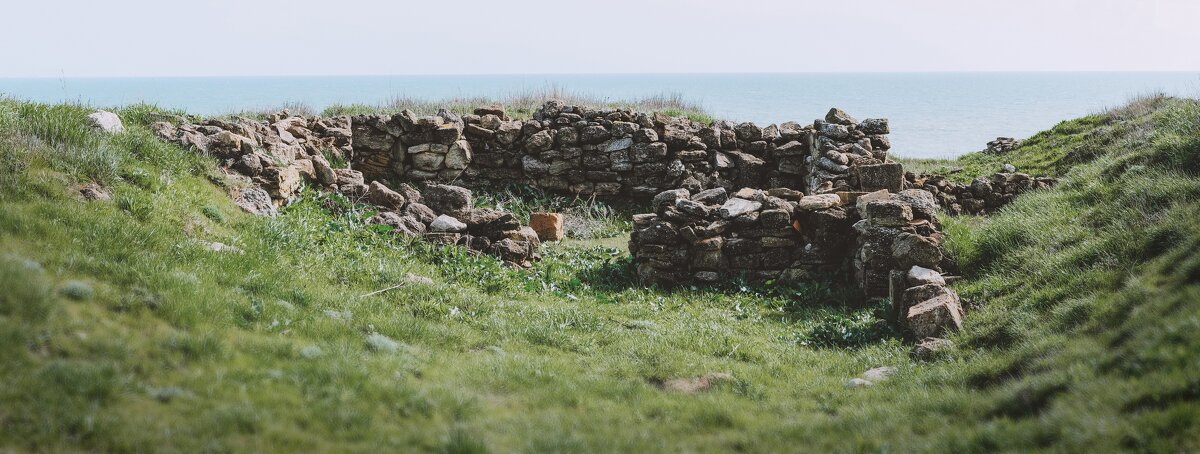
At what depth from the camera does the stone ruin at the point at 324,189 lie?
11.6 metres

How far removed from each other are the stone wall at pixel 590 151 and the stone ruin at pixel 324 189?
2.41 m

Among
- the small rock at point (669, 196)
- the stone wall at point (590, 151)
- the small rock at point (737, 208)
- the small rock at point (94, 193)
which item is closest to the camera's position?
the small rock at point (94, 193)

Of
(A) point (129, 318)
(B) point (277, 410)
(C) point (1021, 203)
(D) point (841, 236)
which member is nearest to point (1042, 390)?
(B) point (277, 410)

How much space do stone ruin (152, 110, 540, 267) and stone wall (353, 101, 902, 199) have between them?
2.41m

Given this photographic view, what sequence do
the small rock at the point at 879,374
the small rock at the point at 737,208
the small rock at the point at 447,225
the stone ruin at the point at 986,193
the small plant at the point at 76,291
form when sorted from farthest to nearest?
the stone ruin at the point at 986,193 → the small rock at the point at 447,225 → the small rock at the point at 737,208 → the small rock at the point at 879,374 → the small plant at the point at 76,291

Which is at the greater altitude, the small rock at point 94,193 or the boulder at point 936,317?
the small rock at point 94,193

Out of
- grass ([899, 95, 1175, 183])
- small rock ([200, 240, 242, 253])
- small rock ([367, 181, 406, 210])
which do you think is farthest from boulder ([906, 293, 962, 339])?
small rock ([367, 181, 406, 210])

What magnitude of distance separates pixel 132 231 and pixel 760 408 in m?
6.69

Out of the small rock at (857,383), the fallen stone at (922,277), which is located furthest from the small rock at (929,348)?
the fallen stone at (922,277)

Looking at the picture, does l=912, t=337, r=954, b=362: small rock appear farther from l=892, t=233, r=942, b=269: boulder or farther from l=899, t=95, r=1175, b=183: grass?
l=899, t=95, r=1175, b=183: grass

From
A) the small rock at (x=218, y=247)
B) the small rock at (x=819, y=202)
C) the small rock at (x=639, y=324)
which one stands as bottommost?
the small rock at (x=639, y=324)

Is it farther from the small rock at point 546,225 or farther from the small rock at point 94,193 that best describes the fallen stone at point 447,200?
the small rock at point 94,193

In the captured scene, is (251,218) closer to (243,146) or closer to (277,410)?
(243,146)

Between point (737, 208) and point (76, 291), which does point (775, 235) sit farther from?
point (76, 291)
